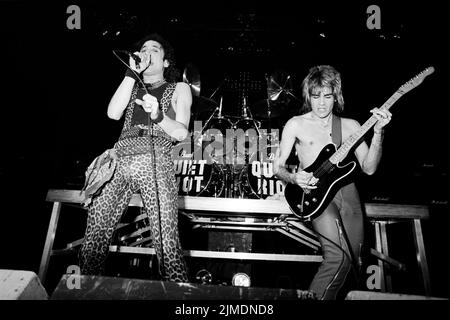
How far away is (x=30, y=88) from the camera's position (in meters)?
4.89

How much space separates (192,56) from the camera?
6324mm

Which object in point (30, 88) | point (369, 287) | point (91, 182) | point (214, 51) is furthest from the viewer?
point (214, 51)

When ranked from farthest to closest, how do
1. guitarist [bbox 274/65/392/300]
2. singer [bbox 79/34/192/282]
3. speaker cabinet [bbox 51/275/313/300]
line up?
guitarist [bbox 274/65/392/300] < singer [bbox 79/34/192/282] < speaker cabinet [bbox 51/275/313/300]

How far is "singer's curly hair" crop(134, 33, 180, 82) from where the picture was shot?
245 cm

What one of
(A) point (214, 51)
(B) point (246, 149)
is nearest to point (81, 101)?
(A) point (214, 51)

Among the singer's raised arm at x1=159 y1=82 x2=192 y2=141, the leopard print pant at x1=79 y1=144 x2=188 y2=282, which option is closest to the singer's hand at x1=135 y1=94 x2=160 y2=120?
the singer's raised arm at x1=159 y1=82 x2=192 y2=141

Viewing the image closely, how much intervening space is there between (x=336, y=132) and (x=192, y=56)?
446 cm

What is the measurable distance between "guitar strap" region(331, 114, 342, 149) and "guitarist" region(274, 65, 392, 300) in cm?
4

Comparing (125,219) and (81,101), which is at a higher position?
(81,101)

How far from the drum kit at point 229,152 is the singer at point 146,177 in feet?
9.98

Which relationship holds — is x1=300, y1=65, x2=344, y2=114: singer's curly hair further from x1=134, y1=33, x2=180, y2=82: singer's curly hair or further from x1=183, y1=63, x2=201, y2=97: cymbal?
x1=183, y1=63, x2=201, y2=97: cymbal

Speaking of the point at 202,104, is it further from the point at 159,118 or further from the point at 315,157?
the point at 159,118
